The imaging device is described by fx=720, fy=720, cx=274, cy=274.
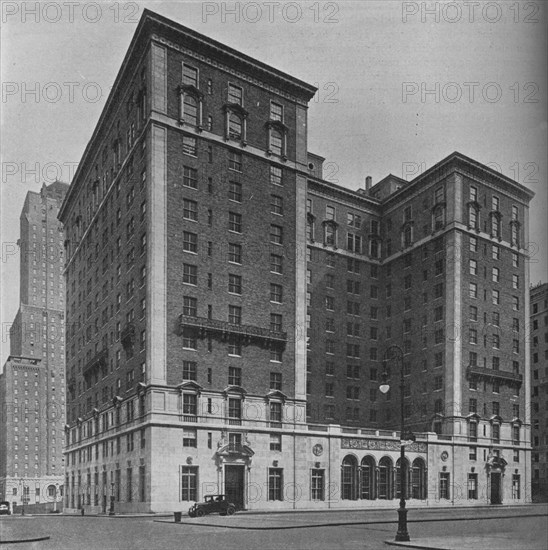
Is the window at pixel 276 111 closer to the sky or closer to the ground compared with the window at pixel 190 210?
closer to the sky

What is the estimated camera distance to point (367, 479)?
69.0 metres

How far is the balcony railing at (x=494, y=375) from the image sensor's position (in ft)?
247

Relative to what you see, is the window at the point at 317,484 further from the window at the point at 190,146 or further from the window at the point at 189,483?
the window at the point at 190,146

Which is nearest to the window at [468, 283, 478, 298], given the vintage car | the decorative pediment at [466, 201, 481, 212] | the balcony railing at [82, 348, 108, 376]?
the decorative pediment at [466, 201, 481, 212]

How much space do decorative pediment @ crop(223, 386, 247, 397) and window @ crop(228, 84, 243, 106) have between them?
2552cm

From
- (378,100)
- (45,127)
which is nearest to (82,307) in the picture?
(45,127)

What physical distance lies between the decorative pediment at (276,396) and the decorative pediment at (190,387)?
6791 mm

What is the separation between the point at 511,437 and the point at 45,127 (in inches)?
2373

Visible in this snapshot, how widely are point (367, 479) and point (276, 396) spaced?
13376 millimetres

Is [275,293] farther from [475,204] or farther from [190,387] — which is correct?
[475,204]

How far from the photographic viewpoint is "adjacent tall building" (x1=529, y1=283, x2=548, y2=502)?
3917 inches

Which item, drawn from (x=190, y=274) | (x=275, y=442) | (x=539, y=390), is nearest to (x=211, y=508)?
(x=275, y=442)

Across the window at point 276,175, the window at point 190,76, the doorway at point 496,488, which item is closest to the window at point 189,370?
the window at point 276,175

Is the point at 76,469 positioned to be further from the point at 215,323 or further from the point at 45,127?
the point at 45,127
